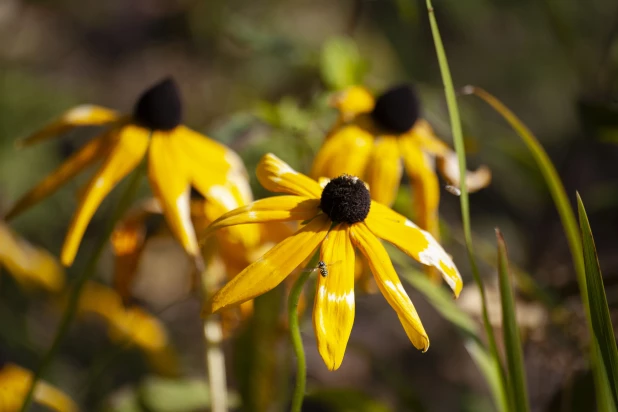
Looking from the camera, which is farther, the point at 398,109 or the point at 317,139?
the point at 317,139

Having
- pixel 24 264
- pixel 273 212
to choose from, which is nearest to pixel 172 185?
pixel 273 212

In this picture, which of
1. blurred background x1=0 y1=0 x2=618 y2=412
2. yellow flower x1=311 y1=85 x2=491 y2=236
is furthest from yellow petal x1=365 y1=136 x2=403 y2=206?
blurred background x1=0 y1=0 x2=618 y2=412

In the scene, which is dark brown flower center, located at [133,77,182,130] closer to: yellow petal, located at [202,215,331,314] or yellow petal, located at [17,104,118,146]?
yellow petal, located at [17,104,118,146]

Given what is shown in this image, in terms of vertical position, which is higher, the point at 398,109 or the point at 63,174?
the point at 398,109

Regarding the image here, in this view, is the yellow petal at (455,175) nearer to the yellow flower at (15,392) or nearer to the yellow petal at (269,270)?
the yellow petal at (269,270)

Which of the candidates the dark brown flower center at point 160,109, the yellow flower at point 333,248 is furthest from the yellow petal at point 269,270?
the dark brown flower center at point 160,109

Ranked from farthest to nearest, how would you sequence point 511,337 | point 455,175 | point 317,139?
point 317,139 → point 455,175 → point 511,337

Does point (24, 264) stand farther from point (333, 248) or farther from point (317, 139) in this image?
point (333, 248)
